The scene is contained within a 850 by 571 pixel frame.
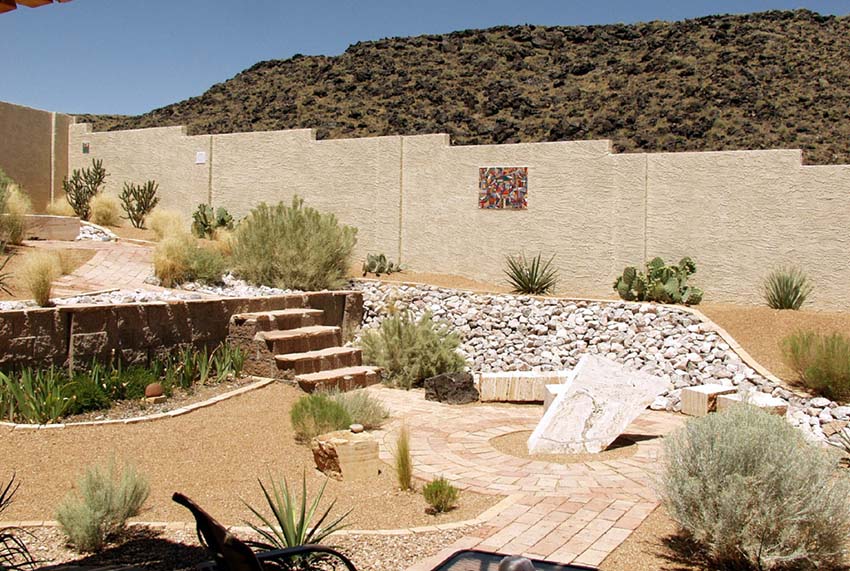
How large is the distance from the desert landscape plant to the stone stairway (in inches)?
377

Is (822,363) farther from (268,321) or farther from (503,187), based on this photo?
(503,187)

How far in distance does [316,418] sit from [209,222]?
10859 mm

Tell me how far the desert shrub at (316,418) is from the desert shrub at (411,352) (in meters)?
3.17

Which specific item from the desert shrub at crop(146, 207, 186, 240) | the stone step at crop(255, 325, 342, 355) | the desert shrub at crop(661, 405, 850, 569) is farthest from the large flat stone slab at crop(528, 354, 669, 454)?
the desert shrub at crop(146, 207, 186, 240)

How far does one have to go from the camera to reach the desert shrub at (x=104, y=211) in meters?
18.1

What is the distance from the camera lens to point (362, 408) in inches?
328

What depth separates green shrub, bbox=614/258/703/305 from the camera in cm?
1275

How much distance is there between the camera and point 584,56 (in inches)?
1470

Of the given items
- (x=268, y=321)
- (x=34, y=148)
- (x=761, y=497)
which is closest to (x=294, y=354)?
(x=268, y=321)

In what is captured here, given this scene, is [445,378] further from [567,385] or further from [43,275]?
[43,275]

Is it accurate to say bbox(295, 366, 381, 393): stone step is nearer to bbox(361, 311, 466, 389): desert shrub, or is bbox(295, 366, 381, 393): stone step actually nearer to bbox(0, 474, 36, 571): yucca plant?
bbox(361, 311, 466, 389): desert shrub

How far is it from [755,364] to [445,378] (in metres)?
4.09

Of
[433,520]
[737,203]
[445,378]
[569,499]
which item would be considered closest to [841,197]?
[737,203]

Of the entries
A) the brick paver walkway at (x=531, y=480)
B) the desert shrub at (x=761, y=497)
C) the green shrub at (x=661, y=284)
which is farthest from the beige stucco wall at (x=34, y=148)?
the desert shrub at (x=761, y=497)
